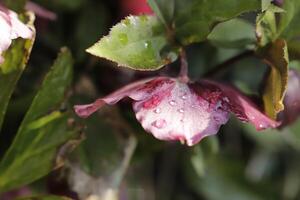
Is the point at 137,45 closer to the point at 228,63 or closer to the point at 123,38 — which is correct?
the point at 123,38

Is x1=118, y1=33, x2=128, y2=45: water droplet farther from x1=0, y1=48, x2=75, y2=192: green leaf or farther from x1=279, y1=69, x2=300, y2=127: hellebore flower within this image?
x1=279, y1=69, x2=300, y2=127: hellebore flower

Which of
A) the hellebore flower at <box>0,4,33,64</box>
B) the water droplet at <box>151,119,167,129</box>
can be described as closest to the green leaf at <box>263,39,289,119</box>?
the water droplet at <box>151,119,167,129</box>

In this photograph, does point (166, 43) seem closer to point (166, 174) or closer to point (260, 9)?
point (260, 9)

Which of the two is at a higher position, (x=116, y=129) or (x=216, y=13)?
(x=216, y=13)

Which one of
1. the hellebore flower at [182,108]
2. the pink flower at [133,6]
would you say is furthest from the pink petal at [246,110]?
the pink flower at [133,6]

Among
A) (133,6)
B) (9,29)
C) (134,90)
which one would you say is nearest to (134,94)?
(134,90)

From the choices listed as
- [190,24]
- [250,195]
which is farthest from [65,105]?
[250,195]

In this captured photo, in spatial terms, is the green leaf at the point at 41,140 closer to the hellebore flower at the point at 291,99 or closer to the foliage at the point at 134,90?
the foliage at the point at 134,90

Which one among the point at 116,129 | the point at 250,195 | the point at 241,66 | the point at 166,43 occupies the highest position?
the point at 166,43
